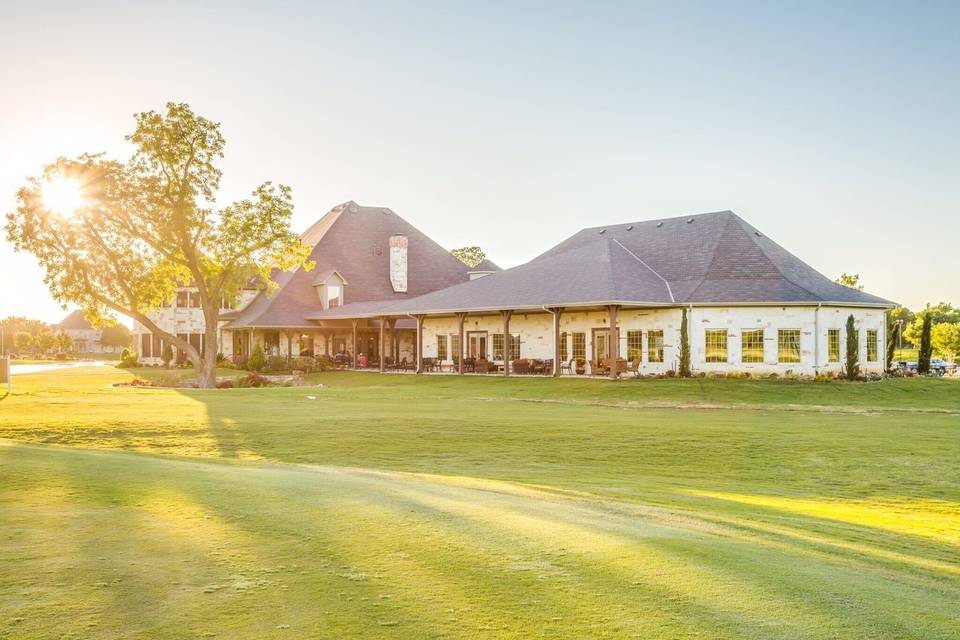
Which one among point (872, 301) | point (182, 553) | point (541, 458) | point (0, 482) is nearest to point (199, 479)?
point (0, 482)

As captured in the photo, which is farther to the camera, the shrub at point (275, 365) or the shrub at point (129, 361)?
the shrub at point (129, 361)

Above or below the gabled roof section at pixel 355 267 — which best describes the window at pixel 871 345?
below

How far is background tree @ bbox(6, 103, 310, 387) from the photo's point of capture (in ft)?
116

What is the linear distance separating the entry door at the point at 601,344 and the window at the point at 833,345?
30.8 feet

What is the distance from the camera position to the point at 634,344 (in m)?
37.7

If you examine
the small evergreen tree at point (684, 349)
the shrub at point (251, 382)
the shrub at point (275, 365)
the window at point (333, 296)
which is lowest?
the shrub at point (251, 382)

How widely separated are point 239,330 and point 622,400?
32172mm

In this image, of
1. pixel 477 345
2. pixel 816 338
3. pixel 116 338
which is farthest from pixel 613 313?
pixel 116 338

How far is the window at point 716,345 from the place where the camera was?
35688 mm

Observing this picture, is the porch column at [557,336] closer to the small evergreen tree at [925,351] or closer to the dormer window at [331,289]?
the dormer window at [331,289]

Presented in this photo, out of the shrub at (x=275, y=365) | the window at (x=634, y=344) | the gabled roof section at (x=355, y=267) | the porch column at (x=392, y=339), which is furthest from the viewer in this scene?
the gabled roof section at (x=355, y=267)

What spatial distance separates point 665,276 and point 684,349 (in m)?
5.31

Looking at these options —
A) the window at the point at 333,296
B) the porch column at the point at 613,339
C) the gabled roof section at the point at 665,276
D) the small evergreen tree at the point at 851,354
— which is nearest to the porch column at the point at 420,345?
the gabled roof section at the point at 665,276

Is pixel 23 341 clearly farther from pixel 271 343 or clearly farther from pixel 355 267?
pixel 355 267
